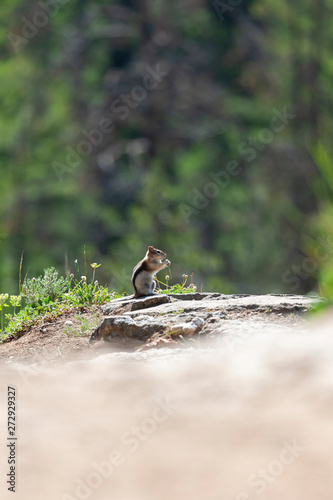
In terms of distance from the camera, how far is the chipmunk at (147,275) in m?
7.79

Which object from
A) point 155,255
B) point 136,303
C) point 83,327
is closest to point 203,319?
point 136,303

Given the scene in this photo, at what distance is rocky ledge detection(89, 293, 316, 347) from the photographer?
19.4 feet

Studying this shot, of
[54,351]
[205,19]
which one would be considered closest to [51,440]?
[54,351]

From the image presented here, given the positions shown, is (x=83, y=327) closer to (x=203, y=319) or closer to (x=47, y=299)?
(x=47, y=299)

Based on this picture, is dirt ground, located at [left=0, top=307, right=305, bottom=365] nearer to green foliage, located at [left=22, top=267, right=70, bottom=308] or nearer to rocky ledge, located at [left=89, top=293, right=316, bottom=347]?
rocky ledge, located at [left=89, top=293, right=316, bottom=347]

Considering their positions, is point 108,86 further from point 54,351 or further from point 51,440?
point 51,440

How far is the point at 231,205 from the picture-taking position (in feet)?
99.3

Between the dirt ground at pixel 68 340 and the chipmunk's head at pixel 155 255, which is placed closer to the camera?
the dirt ground at pixel 68 340

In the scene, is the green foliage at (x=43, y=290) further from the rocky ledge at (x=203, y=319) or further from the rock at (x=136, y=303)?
the rocky ledge at (x=203, y=319)

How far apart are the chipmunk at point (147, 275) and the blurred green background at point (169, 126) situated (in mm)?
18762

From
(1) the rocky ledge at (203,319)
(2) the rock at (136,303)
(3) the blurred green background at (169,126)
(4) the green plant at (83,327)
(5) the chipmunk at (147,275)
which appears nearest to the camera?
(1) the rocky ledge at (203,319)

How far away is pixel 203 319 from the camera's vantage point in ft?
20.4

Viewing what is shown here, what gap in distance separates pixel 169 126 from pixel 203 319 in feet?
85.0

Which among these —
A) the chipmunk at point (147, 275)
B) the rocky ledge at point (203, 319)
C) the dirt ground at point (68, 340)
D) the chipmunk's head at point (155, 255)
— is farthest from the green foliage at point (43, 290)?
the rocky ledge at point (203, 319)
